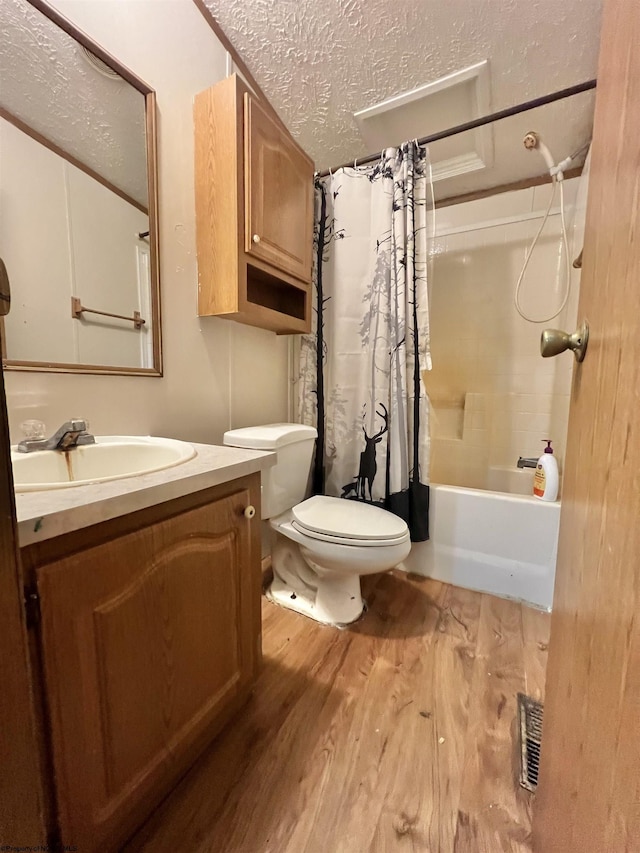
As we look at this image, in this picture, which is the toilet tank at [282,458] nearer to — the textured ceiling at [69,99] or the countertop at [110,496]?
the countertop at [110,496]

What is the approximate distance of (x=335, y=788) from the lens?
30.6 inches

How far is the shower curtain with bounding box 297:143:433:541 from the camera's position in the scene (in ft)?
4.79

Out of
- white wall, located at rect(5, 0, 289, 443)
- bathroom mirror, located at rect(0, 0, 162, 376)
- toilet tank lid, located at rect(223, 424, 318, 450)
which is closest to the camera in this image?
bathroom mirror, located at rect(0, 0, 162, 376)

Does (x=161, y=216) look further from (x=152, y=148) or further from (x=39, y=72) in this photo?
(x=39, y=72)

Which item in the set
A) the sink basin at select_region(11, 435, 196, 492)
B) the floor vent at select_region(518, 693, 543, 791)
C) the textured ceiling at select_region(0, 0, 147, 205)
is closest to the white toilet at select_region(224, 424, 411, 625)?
the sink basin at select_region(11, 435, 196, 492)

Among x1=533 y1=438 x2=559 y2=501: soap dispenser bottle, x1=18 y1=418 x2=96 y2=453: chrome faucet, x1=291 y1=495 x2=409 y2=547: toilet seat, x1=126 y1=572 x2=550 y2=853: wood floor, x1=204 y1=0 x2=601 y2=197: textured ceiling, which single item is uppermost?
x1=204 y1=0 x2=601 y2=197: textured ceiling

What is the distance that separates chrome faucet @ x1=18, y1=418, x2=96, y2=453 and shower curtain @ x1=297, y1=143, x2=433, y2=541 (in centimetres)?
105

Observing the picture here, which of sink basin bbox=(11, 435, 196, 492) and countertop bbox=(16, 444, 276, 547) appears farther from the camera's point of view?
sink basin bbox=(11, 435, 196, 492)

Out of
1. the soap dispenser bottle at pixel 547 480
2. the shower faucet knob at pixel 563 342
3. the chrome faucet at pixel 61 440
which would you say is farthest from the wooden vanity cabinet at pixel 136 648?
the soap dispenser bottle at pixel 547 480

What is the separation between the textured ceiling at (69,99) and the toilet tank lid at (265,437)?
2.64 feet

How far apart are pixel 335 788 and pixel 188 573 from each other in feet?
1.99

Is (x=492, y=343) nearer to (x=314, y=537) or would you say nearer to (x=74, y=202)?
(x=314, y=537)

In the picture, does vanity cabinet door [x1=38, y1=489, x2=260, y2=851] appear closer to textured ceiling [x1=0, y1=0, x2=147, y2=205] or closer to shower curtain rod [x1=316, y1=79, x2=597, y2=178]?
textured ceiling [x1=0, y1=0, x2=147, y2=205]

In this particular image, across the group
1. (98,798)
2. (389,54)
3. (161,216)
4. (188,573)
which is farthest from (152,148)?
(98,798)
